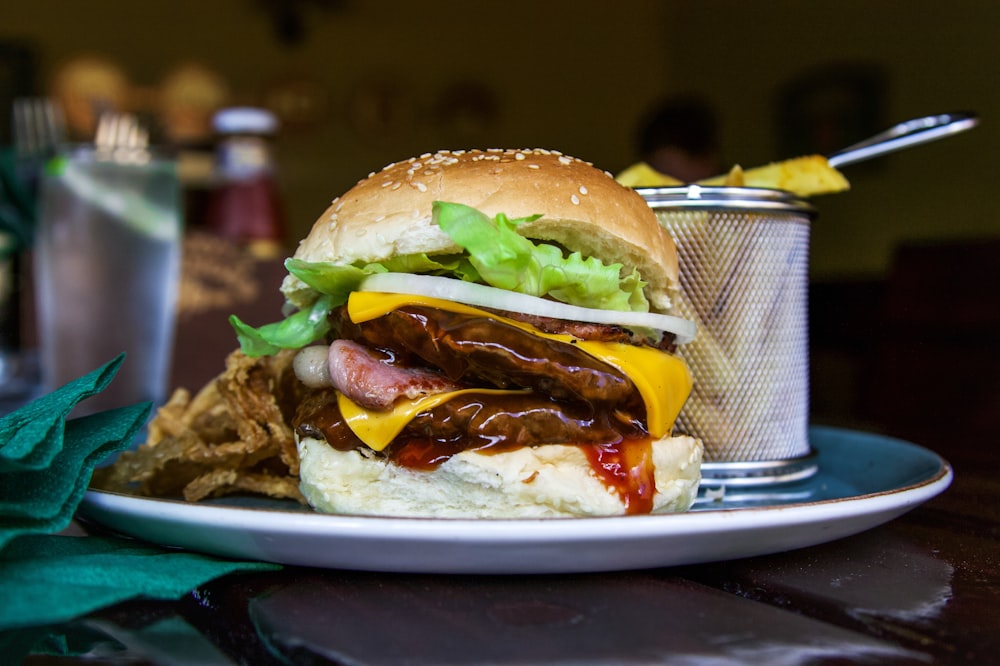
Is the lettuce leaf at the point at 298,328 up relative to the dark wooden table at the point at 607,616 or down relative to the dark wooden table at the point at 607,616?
up

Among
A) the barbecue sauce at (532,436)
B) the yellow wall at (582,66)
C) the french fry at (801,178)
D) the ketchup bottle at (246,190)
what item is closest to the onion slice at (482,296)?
the barbecue sauce at (532,436)

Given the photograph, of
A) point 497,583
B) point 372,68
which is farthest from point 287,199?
point 497,583

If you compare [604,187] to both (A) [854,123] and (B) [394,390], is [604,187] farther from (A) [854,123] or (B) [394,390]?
(A) [854,123]

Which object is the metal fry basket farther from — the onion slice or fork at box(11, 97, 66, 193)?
fork at box(11, 97, 66, 193)

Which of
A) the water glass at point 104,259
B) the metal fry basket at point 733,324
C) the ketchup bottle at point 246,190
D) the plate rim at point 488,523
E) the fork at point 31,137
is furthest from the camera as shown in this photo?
the ketchup bottle at point 246,190

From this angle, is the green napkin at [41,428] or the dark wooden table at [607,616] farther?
the green napkin at [41,428]

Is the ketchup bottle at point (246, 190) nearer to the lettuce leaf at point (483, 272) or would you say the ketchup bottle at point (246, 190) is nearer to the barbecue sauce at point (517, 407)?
the lettuce leaf at point (483, 272)
